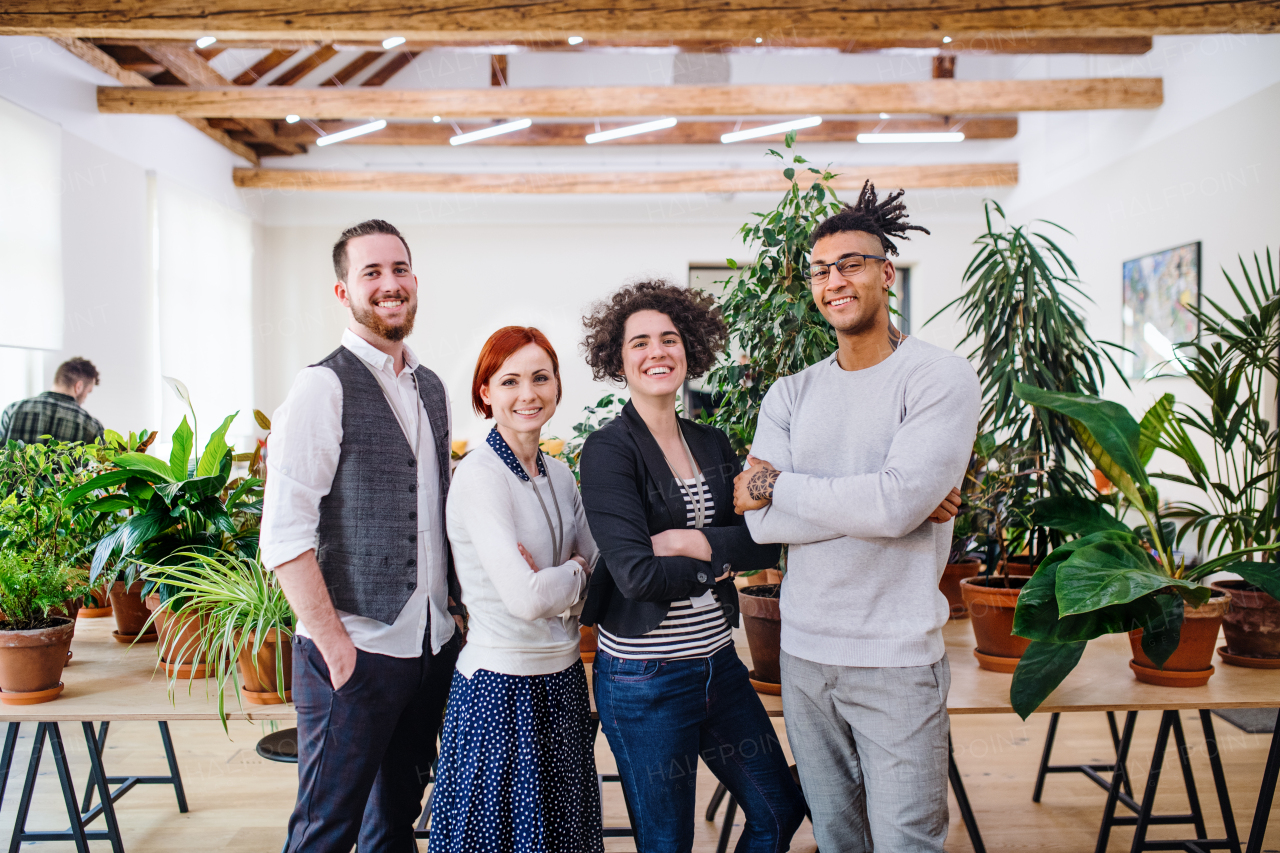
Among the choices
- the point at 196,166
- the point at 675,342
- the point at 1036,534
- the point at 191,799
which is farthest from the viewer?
the point at 196,166

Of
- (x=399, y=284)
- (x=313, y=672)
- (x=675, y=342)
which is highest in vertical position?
(x=399, y=284)

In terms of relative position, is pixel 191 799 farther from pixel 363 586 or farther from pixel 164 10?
pixel 164 10

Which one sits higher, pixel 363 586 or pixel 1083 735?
pixel 363 586

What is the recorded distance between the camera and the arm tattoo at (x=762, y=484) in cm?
167

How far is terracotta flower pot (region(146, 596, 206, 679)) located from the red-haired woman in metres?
0.81

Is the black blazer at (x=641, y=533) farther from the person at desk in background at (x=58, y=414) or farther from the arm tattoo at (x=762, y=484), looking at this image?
the person at desk in background at (x=58, y=414)

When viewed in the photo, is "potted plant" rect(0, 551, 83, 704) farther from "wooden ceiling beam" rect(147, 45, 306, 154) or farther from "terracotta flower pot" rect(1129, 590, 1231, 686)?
"wooden ceiling beam" rect(147, 45, 306, 154)

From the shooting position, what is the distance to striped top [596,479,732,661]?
164 cm

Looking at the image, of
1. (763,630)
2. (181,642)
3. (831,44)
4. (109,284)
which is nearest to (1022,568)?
(763,630)

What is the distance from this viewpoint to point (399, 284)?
1834 mm

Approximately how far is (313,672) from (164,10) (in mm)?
3994

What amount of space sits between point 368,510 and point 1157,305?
6.22 meters

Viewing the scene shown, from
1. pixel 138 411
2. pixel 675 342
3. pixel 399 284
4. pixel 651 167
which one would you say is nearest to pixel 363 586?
pixel 399 284

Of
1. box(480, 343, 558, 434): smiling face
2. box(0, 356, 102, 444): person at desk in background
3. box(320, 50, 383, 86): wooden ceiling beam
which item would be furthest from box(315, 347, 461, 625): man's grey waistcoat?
box(320, 50, 383, 86): wooden ceiling beam
